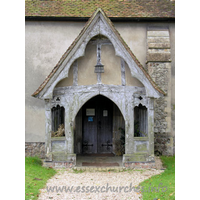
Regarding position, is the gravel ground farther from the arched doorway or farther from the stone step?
the arched doorway

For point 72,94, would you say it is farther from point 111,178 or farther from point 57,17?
point 57,17

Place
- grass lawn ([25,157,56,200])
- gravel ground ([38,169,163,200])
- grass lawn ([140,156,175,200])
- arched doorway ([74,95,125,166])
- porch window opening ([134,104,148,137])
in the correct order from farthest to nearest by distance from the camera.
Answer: arched doorway ([74,95,125,166])
porch window opening ([134,104,148,137])
gravel ground ([38,169,163,200])
grass lawn ([25,157,56,200])
grass lawn ([140,156,175,200])

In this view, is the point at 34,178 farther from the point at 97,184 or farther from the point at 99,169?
the point at 99,169

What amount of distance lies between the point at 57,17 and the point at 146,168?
296 inches

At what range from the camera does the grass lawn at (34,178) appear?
5829mm

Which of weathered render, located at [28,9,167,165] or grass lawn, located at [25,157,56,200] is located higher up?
weathered render, located at [28,9,167,165]

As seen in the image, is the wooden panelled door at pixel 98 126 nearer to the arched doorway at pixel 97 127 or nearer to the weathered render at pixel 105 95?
the arched doorway at pixel 97 127

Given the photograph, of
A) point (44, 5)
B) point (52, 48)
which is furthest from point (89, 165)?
point (44, 5)

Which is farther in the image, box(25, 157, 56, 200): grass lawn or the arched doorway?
the arched doorway

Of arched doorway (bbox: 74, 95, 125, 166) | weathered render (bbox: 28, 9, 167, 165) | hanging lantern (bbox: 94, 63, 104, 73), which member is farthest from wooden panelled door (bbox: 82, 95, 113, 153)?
hanging lantern (bbox: 94, 63, 104, 73)

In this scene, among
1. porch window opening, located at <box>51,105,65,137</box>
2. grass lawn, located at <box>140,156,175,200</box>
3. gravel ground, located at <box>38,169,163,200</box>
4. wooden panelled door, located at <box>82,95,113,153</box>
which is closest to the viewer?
grass lawn, located at <box>140,156,175,200</box>

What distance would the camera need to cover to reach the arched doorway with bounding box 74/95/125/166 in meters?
11.5

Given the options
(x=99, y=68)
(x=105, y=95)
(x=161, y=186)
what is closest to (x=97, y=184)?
(x=161, y=186)

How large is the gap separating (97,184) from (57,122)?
3.86m
